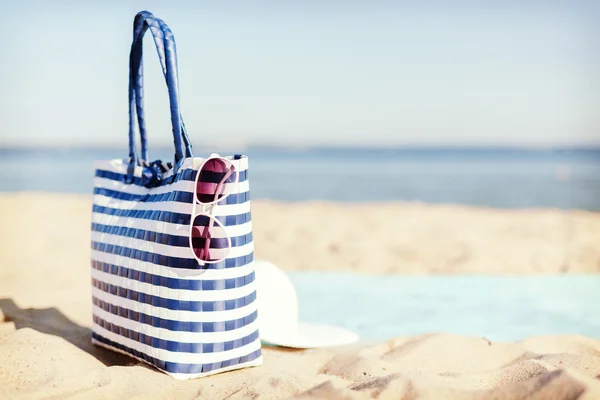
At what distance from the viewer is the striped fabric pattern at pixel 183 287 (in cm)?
296

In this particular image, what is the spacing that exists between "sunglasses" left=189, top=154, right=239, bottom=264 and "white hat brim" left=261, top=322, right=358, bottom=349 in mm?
1009

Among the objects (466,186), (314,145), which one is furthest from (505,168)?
(314,145)

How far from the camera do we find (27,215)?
9.27 metres

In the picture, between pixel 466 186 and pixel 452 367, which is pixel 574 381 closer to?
pixel 452 367

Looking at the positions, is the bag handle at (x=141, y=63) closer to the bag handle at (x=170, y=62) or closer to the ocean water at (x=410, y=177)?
the bag handle at (x=170, y=62)

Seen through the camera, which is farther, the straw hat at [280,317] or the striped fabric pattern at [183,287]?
the straw hat at [280,317]

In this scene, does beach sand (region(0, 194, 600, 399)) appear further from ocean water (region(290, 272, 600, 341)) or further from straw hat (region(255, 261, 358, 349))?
ocean water (region(290, 272, 600, 341))

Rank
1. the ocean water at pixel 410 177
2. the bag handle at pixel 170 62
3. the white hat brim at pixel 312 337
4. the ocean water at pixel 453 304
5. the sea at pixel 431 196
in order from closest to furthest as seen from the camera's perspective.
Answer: the bag handle at pixel 170 62 → the white hat brim at pixel 312 337 → the ocean water at pixel 453 304 → the sea at pixel 431 196 → the ocean water at pixel 410 177

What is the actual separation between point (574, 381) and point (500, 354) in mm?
1152

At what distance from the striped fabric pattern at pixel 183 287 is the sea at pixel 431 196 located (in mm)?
1364

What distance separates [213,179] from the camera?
9.50 feet

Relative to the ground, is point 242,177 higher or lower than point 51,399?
higher

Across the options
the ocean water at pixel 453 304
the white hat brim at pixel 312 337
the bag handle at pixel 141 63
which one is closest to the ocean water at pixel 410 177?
the ocean water at pixel 453 304

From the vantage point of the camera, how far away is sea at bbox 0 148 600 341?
4.55 meters
